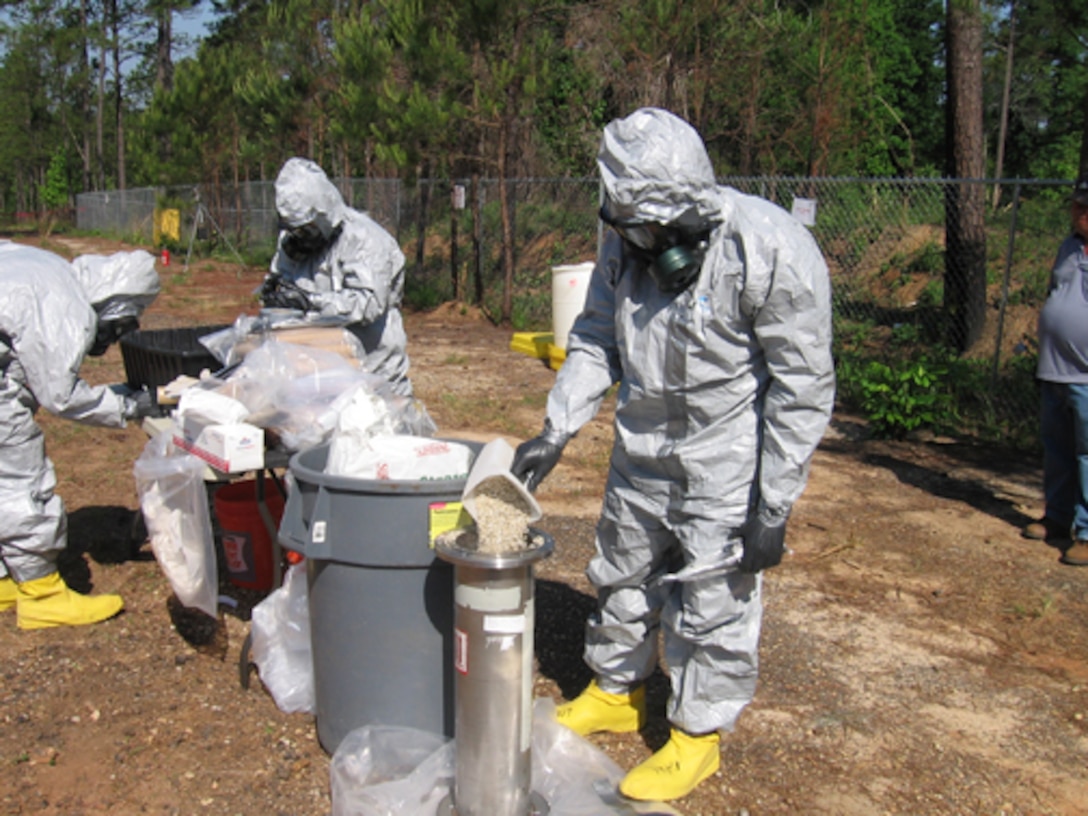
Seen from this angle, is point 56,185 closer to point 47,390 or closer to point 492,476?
point 47,390

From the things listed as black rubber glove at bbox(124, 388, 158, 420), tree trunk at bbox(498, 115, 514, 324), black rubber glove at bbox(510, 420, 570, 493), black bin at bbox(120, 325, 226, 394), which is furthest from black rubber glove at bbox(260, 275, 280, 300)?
tree trunk at bbox(498, 115, 514, 324)

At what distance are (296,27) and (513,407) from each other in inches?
522

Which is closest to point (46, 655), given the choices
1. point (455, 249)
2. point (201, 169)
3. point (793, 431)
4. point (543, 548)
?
point (543, 548)

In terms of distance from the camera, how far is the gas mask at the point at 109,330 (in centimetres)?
377

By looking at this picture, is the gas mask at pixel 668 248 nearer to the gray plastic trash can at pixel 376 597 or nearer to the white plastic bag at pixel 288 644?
the gray plastic trash can at pixel 376 597

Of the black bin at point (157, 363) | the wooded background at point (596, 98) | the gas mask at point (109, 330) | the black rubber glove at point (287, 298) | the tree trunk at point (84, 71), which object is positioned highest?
the tree trunk at point (84, 71)

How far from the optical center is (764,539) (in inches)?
99.3

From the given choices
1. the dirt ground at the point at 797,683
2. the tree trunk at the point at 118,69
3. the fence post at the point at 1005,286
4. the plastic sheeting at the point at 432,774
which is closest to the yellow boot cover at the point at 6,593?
the dirt ground at the point at 797,683

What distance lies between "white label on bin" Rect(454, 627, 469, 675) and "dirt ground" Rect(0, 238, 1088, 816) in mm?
659

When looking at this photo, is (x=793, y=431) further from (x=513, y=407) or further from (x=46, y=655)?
(x=513, y=407)

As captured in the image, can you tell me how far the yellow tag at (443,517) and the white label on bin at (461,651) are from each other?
0.87 ft

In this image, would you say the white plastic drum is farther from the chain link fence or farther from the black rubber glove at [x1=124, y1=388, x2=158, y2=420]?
the black rubber glove at [x1=124, y1=388, x2=158, y2=420]

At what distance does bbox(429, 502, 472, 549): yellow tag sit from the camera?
259 centimetres

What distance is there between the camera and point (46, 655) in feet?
11.8
